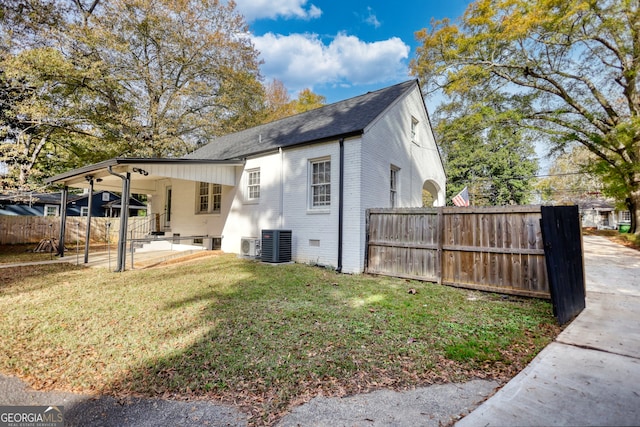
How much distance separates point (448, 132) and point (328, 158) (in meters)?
11.4

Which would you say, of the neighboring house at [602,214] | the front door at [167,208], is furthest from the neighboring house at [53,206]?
the neighboring house at [602,214]

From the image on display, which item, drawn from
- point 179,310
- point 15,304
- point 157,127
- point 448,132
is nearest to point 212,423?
point 179,310

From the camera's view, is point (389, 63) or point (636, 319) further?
point (389, 63)

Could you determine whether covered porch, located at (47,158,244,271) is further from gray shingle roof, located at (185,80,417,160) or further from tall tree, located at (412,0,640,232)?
tall tree, located at (412,0,640,232)

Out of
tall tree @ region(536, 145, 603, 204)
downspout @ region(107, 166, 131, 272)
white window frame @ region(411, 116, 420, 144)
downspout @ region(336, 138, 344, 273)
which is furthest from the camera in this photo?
tall tree @ region(536, 145, 603, 204)

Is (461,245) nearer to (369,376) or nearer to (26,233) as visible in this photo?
(369,376)

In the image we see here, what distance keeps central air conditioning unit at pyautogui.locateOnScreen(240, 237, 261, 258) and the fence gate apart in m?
8.44

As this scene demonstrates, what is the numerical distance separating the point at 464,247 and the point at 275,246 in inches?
221

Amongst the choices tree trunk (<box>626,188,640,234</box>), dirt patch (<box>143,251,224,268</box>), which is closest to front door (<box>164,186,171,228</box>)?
dirt patch (<box>143,251,224,268</box>)

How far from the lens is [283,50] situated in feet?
63.1

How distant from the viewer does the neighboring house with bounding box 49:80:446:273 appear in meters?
8.69

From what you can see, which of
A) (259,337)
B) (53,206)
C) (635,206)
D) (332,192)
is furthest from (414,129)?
(53,206)

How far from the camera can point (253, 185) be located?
37.8ft

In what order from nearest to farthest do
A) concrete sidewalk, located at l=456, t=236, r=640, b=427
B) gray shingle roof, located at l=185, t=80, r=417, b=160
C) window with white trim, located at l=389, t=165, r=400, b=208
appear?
concrete sidewalk, located at l=456, t=236, r=640, b=427 < gray shingle roof, located at l=185, t=80, r=417, b=160 < window with white trim, located at l=389, t=165, r=400, b=208
